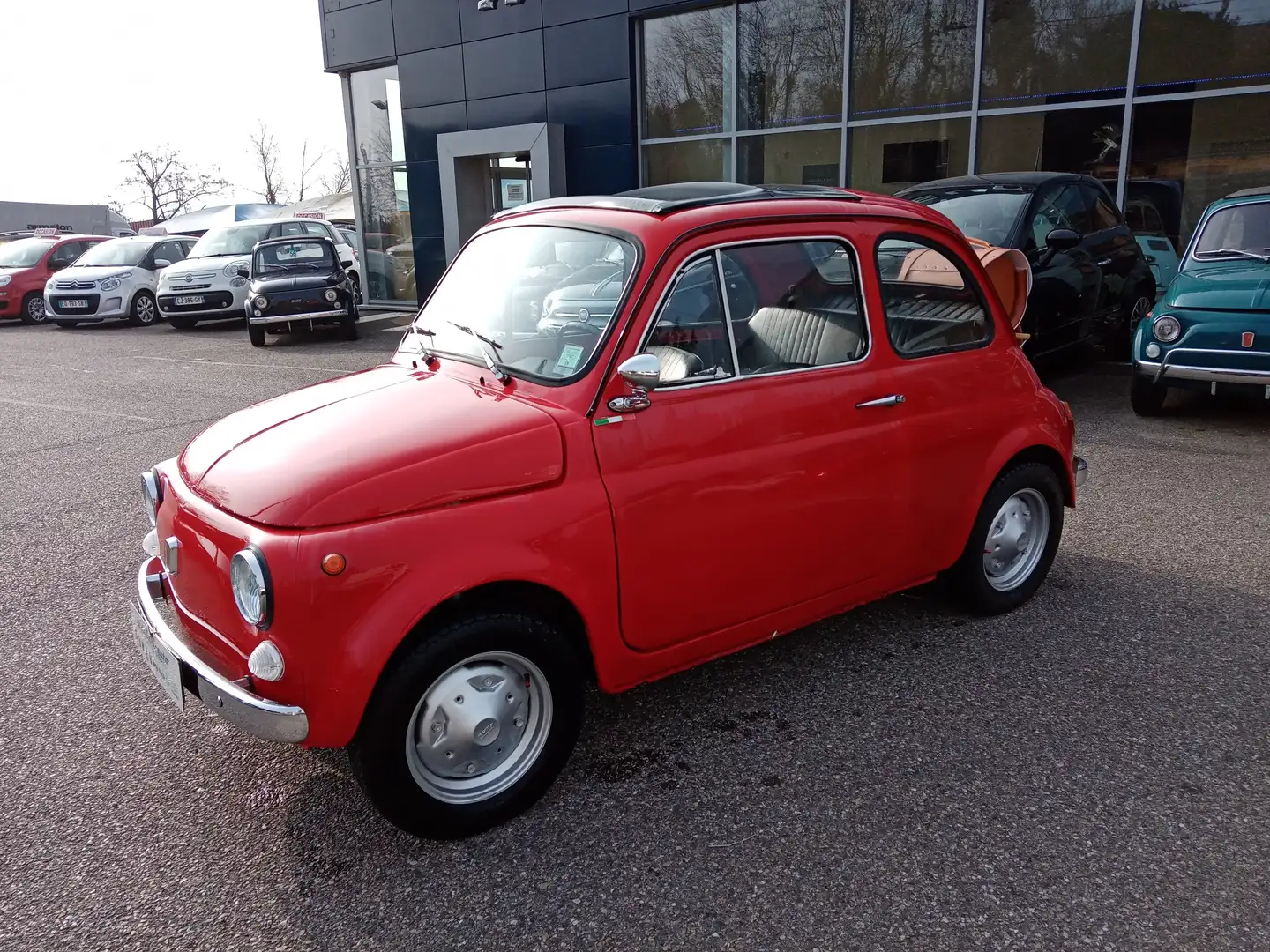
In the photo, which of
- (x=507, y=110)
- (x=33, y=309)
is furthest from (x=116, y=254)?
(x=507, y=110)

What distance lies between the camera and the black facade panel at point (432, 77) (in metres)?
17.5

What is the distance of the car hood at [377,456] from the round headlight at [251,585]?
12cm

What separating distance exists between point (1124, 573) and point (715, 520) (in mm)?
2717

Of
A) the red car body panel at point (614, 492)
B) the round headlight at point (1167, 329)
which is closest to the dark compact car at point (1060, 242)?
the round headlight at point (1167, 329)

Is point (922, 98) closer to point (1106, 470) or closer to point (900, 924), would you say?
point (1106, 470)

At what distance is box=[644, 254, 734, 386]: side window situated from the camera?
317cm

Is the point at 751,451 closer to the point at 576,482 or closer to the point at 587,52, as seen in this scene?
the point at 576,482

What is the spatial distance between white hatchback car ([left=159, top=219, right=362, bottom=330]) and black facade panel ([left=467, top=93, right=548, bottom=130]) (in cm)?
351

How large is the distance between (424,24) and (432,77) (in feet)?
3.07

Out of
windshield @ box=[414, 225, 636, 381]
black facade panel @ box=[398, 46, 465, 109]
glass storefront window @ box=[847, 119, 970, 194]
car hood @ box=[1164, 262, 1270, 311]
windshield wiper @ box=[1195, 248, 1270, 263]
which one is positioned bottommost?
car hood @ box=[1164, 262, 1270, 311]

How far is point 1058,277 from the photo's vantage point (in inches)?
336

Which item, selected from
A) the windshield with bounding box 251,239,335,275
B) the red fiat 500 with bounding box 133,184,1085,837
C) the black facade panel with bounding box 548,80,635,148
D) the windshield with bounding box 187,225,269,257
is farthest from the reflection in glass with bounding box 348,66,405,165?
the red fiat 500 with bounding box 133,184,1085,837

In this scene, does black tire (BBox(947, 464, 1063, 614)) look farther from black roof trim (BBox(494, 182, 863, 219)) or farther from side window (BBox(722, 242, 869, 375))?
black roof trim (BBox(494, 182, 863, 219))

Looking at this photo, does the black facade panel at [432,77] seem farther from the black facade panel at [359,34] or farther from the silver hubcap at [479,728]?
the silver hubcap at [479,728]
